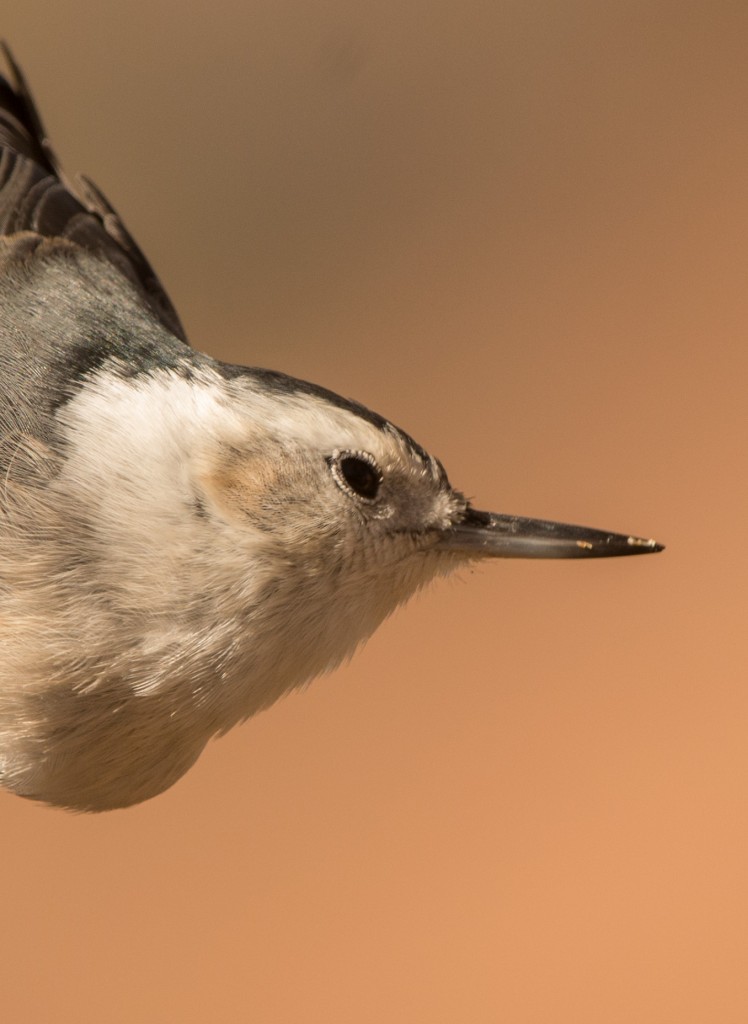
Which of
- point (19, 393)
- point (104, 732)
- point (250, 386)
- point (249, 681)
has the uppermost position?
point (250, 386)

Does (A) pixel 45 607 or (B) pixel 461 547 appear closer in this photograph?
(A) pixel 45 607

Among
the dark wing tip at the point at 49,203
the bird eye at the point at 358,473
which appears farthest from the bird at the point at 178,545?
the dark wing tip at the point at 49,203

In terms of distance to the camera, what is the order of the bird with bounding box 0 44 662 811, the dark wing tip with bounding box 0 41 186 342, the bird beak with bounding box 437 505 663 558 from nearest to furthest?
the bird with bounding box 0 44 662 811, the bird beak with bounding box 437 505 663 558, the dark wing tip with bounding box 0 41 186 342

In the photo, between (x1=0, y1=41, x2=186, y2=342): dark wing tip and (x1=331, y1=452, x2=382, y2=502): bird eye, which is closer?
(x1=331, y1=452, x2=382, y2=502): bird eye

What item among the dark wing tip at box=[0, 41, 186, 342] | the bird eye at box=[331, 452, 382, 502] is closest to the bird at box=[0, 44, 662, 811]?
the bird eye at box=[331, 452, 382, 502]

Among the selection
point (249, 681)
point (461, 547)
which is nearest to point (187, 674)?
point (249, 681)

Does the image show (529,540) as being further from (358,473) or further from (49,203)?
(49,203)

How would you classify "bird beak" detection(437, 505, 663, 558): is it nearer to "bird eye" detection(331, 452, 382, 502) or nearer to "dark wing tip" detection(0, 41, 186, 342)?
"bird eye" detection(331, 452, 382, 502)

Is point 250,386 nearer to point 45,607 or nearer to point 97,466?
point 97,466
